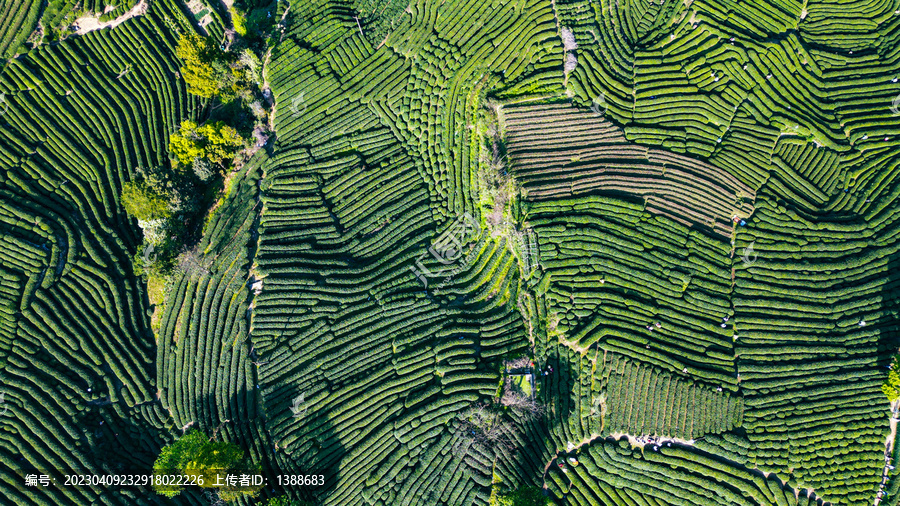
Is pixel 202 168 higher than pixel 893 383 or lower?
higher

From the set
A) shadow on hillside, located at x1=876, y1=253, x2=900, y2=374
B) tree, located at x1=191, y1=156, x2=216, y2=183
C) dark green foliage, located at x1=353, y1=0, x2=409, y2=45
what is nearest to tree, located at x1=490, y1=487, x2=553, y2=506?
shadow on hillside, located at x1=876, y1=253, x2=900, y2=374

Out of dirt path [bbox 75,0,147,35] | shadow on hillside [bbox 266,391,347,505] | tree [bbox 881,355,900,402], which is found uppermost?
dirt path [bbox 75,0,147,35]

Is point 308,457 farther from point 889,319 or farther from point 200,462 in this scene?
point 889,319

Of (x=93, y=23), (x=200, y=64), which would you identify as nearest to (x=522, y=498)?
(x=200, y=64)

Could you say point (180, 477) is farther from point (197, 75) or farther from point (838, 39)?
point (838, 39)

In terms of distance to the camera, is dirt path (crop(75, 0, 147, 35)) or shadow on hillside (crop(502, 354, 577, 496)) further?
dirt path (crop(75, 0, 147, 35))

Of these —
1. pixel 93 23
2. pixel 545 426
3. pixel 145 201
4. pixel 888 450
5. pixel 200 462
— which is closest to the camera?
pixel 200 462

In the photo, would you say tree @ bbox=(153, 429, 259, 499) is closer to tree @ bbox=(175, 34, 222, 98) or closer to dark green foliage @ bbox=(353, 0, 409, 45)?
tree @ bbox=(175, 34, 222, 98)
